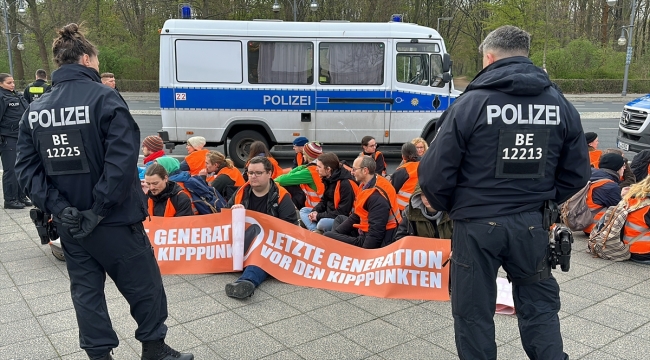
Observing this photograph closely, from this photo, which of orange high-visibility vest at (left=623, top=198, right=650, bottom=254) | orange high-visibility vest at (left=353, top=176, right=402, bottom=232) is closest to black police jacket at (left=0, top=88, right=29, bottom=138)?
orange high-visibility vest at (left=353, top=176, right=402, bottom=232)

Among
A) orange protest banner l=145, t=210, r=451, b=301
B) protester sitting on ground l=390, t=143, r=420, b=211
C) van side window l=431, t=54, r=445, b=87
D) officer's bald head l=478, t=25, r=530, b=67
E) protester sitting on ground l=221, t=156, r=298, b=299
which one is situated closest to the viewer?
officer's bald head l=478, t=25, r=530, b=67

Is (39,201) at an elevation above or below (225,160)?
above

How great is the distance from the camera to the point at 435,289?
4.61m

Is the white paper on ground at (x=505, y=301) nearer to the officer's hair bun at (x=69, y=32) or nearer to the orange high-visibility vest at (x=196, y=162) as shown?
the officer's hair bun at (x=69, y=32)

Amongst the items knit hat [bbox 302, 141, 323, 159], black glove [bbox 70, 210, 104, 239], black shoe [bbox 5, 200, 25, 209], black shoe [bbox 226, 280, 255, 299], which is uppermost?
black glove [bbox 70, 210, 104, 239]

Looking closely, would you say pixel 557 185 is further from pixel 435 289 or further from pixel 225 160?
pixel 225 160

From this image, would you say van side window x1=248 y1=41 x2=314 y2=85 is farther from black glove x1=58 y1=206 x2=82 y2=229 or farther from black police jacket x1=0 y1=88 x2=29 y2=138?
black glove x1=58 y1=206 x2=82 y2=229

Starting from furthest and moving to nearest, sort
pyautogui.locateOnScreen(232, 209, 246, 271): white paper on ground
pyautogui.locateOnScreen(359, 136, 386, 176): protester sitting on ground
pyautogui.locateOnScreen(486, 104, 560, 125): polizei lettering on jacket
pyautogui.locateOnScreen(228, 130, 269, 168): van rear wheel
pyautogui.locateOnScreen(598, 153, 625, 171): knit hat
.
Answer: pyautogui.locateOnScreen(228, 130, 269, 168): van rear wheel → pyautogui.locateOnScreen(359, 136, 386, 176): protester sitting on ground → pyautogui.locateOnScreen(598, 153, 625, 171): knit hat → pyautogui.locateOnScreen(232, 209, 246, 271): white paper on ground → pyautogui.locateOnScreen(486, 104, 560, 125): polizei lettering on jacket

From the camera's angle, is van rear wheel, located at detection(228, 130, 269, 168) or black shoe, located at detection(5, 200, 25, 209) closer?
black shoe, located at detection(5, 200, 25, 209)

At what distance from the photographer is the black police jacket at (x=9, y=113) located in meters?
7.79

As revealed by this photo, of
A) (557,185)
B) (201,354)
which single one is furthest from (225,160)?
(557,185)

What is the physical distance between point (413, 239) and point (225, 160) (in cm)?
337

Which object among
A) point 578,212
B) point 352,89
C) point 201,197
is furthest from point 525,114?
point 352,89

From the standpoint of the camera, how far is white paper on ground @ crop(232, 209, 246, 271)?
16.7 feet
